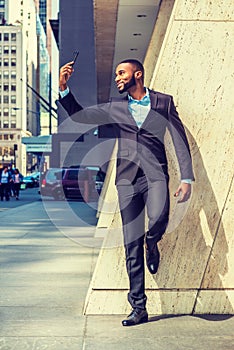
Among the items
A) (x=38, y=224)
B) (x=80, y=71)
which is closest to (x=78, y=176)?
(x=38, y=224)

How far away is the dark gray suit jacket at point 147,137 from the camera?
479 cm

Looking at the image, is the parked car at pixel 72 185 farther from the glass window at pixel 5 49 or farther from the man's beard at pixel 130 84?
the glass window at pixel 5 49

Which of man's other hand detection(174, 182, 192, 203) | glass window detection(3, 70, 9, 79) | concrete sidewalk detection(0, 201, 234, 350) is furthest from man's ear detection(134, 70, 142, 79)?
glass window detection(3, 70, 9, 79)

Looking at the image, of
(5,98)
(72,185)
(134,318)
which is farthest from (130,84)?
(5,98)

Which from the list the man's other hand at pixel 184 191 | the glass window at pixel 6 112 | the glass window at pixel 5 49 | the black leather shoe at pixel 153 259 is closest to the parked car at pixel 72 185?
the black leather shoe at pixel 153 259

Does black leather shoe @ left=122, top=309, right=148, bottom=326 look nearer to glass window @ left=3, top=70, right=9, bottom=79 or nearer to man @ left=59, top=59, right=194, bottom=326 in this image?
man @ left=59, top=59, right=194, bottom=326

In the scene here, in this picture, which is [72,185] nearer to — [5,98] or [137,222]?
[137,222]

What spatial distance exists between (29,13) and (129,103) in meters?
180

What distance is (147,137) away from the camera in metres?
4.81

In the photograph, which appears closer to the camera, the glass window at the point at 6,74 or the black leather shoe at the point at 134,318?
the black leather shoe at the point at 134,318

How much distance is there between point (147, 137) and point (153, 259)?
0.92 metres

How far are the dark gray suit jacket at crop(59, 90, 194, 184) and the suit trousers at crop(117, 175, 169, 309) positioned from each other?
0.23ft

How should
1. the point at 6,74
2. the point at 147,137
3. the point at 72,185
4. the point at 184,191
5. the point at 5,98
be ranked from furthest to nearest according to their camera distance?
the point at 5,98 < the point at 6,74 < the point at 72,185 < the point at 147,137 < the point at 184,191

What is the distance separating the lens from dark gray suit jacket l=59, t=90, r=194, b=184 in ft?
15.7
